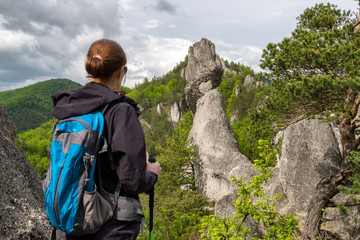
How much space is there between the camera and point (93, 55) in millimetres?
1801

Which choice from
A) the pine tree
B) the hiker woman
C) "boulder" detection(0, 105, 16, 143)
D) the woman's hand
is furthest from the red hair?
the pine tree

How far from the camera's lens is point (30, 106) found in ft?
415

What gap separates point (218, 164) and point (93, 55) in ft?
66.0

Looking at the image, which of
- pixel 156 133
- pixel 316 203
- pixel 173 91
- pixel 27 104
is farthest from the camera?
pixel 27 104

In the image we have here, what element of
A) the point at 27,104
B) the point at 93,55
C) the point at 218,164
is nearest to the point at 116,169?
the point at 93,55

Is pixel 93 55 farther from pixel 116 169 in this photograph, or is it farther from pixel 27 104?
pixel 27 104

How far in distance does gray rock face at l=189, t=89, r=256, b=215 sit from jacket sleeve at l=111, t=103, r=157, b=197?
18.2 meters

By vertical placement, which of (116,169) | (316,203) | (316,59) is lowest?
(316,203)

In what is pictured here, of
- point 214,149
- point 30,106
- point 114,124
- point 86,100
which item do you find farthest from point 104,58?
point 30,106

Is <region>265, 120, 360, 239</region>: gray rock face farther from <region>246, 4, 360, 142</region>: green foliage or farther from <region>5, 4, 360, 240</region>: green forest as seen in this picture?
<region>246, 4, 360, 142</region>: green foliage

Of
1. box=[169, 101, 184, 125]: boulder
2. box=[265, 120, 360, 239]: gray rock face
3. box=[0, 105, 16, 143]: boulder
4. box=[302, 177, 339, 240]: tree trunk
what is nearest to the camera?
box=[0, 105, 16, 143]: boulder

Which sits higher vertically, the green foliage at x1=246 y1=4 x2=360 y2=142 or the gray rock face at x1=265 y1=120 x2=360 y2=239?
the green foliage at x1=246 y1=4 x2=360 y2=142

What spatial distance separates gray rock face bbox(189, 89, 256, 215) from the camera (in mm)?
20516

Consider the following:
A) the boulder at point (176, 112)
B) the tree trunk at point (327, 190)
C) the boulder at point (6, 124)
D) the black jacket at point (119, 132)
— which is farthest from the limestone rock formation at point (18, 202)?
the boulder at point (176, 112)
